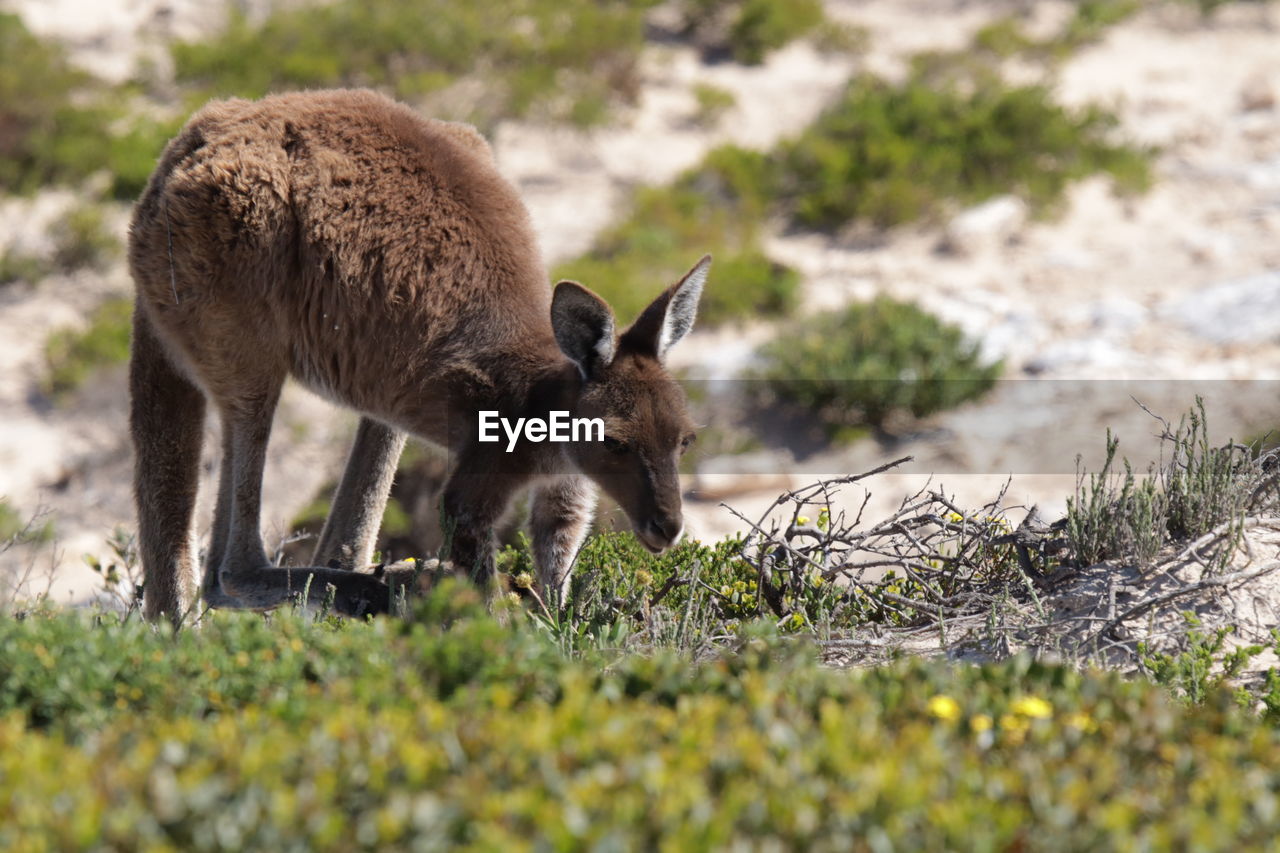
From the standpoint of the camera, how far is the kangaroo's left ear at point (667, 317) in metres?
4.80

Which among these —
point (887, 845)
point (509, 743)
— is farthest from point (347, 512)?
point (887, 845)

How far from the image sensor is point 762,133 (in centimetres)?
1539

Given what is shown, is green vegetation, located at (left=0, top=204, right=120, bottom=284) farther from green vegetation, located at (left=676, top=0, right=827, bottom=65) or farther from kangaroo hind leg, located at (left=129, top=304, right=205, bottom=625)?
kangaroo hind leg, located at (left=129, top=304, right=205, bottom=625)

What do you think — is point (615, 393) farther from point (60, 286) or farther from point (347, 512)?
point (60, 286)

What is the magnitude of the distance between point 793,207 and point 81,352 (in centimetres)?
739

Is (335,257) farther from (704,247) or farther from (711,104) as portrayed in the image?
(711,104)

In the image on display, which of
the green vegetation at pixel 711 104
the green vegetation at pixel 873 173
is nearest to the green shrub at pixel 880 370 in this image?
the green vegetation at pixel 873 173

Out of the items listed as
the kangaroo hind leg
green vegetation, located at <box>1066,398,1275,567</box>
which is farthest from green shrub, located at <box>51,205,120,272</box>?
green vegetation, located at <box>1066,398,1275,567</box>

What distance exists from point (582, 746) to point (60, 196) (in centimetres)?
1291

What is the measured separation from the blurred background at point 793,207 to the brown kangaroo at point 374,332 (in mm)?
2929

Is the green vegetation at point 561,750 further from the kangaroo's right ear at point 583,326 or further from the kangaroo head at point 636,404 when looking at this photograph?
the kangaroo's right ear at point 583,326

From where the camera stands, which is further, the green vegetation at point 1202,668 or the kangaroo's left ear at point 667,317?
the kangaroo's left ear at point 667,317

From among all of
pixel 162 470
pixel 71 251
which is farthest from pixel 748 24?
pixel 162 470

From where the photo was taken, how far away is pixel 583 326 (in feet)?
15.6
